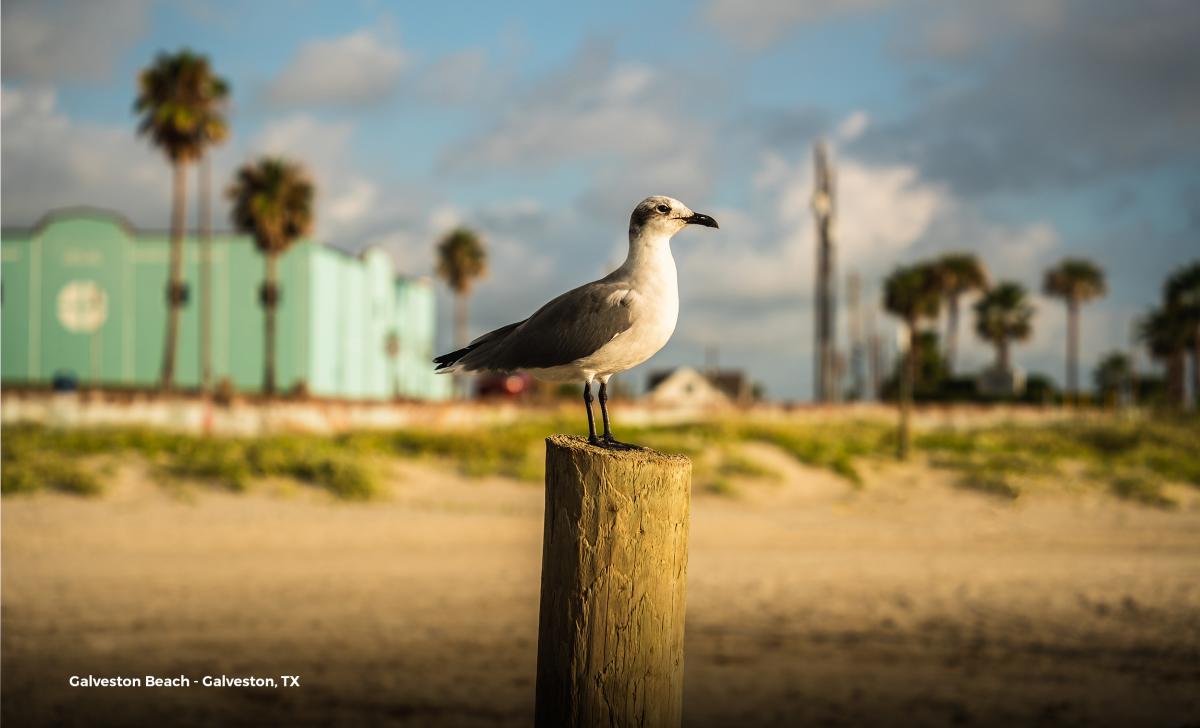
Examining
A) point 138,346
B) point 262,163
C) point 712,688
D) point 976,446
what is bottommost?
point 712,688

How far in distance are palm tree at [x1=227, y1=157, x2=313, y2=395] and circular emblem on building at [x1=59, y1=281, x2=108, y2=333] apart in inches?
274

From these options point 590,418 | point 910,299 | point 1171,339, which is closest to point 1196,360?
point 1171,339

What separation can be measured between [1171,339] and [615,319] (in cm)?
6826

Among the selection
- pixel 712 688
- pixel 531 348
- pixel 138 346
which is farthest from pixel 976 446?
pixel 138 346

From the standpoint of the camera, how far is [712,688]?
1143 cm

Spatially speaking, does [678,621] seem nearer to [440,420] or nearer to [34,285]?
[440,420]

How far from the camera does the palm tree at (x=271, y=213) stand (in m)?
43.3

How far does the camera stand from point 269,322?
44875mm

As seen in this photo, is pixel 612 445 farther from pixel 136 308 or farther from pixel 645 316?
pixel 136 308

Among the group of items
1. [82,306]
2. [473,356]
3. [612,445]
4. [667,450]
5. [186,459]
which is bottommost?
[186,459]

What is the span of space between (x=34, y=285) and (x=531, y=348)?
156 ft

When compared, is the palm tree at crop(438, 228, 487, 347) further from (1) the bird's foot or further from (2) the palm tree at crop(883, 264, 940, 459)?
(1) the bird's foot

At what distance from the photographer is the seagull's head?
12.9 ft

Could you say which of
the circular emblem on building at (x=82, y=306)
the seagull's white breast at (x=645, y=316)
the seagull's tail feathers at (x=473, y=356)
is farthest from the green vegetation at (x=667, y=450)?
the circular emblem on building at (x=82, y=306)
